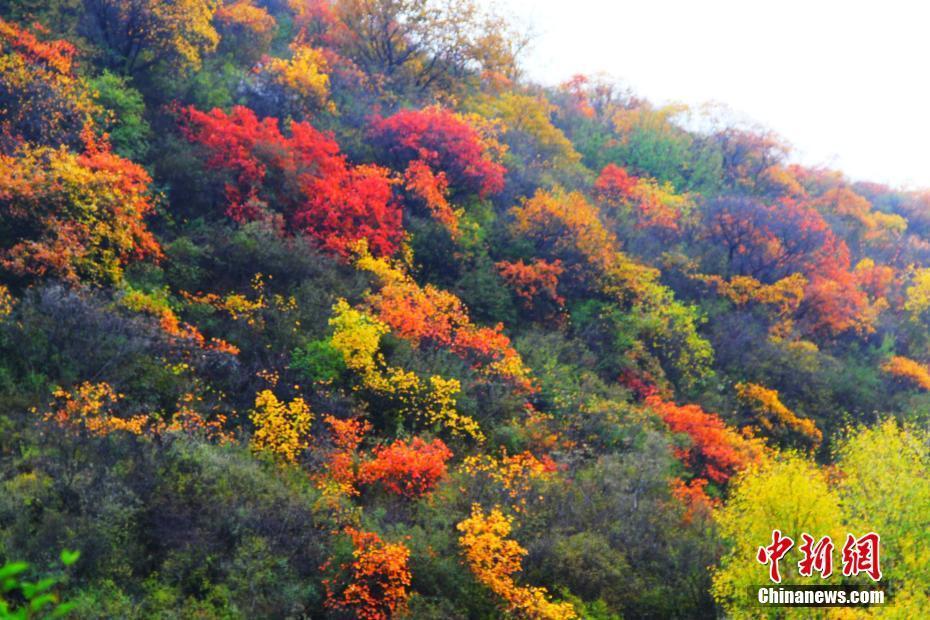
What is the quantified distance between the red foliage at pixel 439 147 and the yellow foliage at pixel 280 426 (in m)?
16.4

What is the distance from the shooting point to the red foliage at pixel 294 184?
28688 mm

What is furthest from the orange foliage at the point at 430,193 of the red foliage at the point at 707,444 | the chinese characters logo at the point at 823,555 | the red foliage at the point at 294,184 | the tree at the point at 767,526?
the chinese characters logo at the point at 823,555

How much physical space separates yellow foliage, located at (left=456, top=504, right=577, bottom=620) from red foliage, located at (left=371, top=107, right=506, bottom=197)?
66.4 feet

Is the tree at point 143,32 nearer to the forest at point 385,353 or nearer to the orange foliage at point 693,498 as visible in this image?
the forest at point 385,353

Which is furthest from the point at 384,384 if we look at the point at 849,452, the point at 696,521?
the point at 849,452

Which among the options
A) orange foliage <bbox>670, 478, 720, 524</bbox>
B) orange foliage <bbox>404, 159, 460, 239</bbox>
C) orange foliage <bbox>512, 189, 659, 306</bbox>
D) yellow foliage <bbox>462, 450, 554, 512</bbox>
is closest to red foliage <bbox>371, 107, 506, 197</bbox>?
orange foliage <bbox>404, 159, 460, 239</bbox>

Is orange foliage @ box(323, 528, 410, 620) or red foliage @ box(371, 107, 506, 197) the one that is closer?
orange foliage @ box(323, 528, 410, 620)

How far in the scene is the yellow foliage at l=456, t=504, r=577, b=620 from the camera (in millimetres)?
17391

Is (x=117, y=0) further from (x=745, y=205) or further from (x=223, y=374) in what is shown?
(x=745, y=205)

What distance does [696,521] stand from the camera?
21984 mm

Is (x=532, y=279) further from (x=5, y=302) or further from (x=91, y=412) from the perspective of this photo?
(x=5, y=302)

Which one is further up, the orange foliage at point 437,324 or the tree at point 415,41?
the tree at point 415,41

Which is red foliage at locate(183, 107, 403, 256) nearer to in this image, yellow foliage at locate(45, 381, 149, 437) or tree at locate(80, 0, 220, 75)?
tree at locate(80, 0, 220, 75)

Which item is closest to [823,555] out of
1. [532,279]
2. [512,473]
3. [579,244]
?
[512,473]
